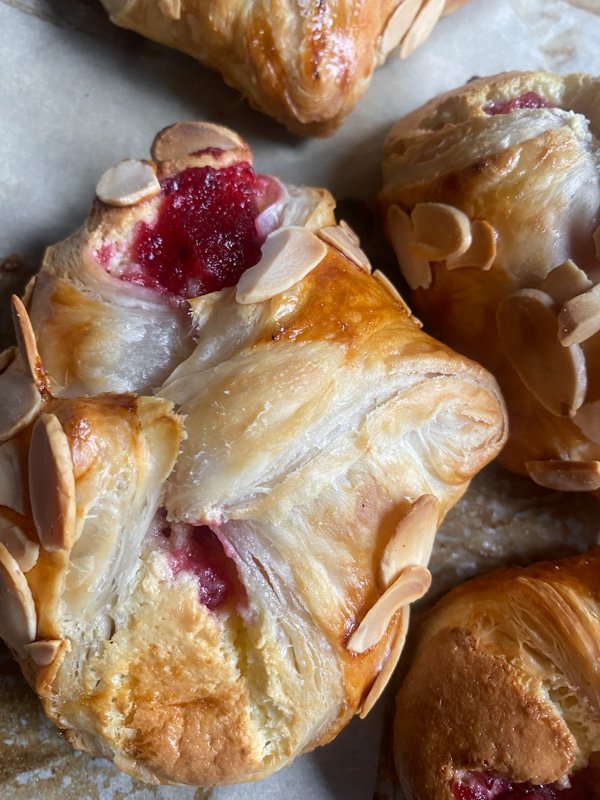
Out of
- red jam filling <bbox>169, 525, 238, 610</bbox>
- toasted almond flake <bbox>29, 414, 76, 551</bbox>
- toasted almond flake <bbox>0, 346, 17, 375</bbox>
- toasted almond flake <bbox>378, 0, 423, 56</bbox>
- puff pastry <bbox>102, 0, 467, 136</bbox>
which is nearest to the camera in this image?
toasted almond flake <bbox>29, 414, 76, 551</bbox>

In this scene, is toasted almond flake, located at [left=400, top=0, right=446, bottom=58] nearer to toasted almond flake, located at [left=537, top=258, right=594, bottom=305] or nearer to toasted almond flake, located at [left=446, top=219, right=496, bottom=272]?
toasted almond flake, located at [left=446, top=219, right=496, bottom=272]

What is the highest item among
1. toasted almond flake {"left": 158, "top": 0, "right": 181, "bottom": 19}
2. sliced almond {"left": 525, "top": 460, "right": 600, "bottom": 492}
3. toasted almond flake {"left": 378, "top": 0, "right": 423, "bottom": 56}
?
toasted almond flake {"left": 378, "top": 0, "right": 423, "bottom": 56}

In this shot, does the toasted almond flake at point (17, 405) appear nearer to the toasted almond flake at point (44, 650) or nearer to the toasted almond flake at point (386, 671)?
the toasted almond flake at point (44, 650)

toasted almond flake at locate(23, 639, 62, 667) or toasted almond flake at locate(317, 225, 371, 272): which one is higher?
toasted almond flake at locate(317, 225, 371, 272)

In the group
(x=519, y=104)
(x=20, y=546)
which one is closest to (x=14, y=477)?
(x=20, y=546)

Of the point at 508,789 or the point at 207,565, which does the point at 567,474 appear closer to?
the point at 508,789

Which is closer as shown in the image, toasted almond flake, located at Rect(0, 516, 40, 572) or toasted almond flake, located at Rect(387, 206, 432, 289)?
toasted almond flake, located at Rect(0, 516, 40, 572)

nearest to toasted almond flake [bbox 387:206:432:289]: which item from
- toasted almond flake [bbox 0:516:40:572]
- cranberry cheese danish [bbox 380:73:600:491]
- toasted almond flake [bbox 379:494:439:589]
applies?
cranberry cheese danish [bbox 380:73:600:491]
